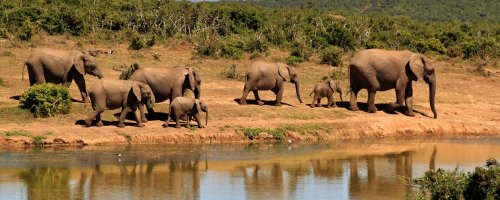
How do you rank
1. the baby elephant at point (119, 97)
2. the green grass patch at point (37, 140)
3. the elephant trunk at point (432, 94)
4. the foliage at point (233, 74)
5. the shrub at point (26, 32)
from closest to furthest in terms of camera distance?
the green grass patch at point (37, 140) < the baby elephant at point (119, 97) < the elephant trunk at point (432, 94) < the foliage at point (233, 74) < the shrub at point (26, 32)

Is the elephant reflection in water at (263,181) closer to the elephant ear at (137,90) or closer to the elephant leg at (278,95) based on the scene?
the elephant ear at (137,90)

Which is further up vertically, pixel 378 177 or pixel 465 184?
pixel 465 184

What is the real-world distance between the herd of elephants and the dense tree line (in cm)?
798

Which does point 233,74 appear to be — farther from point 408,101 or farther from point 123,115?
point 123,115

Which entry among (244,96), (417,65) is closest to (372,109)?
(417,65)

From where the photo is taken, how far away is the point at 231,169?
22.1 metres

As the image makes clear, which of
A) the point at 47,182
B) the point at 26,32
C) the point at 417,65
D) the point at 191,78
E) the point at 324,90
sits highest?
the point at 26,32

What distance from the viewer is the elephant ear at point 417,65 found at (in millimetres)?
29594

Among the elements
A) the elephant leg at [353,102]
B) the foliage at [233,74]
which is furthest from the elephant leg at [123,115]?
the foliage at [233,74]

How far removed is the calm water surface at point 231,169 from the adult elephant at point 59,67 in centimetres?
436

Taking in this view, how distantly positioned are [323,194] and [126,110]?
25.2 feet

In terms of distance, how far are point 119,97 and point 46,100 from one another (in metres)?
2.08

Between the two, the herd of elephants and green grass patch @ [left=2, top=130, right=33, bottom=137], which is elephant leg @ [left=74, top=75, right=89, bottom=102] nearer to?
the herd of elephants

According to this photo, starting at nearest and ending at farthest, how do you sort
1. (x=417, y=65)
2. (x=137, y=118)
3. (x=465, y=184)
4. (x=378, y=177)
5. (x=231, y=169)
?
(x=465, y=184), (x=378, y=177), (x=231, y=169), (x=137, y=118), (x=417, y=65)
